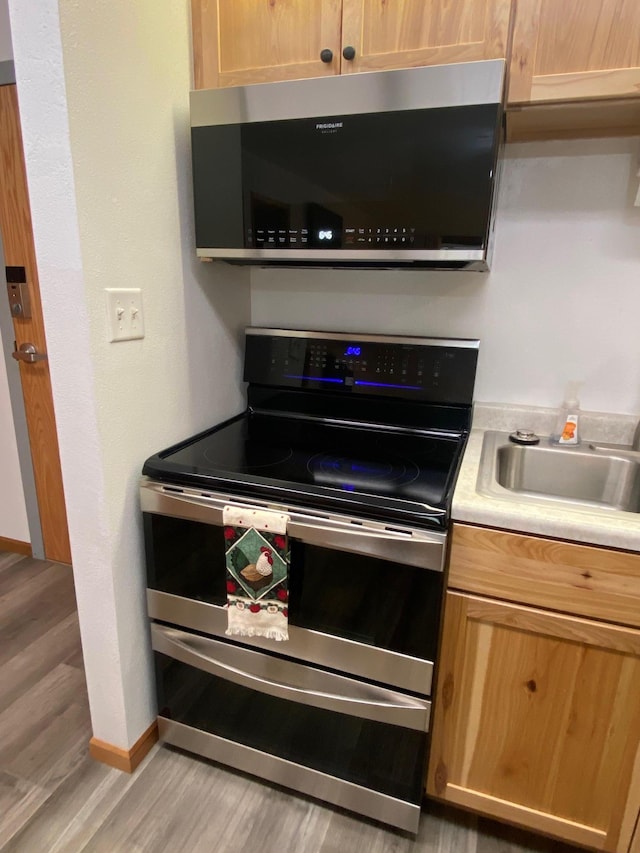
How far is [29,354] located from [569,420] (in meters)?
2.08

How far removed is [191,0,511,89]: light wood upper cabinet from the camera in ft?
3.61

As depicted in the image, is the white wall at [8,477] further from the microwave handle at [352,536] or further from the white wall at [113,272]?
the microwave handle at [352,536]

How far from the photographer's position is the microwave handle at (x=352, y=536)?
3.45 ft

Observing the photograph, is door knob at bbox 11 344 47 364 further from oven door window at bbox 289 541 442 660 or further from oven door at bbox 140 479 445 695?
oven door window at bbox 289 541 442 660

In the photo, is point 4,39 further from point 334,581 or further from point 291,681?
point 291,681

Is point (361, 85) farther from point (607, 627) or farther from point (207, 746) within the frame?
point (207, 746)

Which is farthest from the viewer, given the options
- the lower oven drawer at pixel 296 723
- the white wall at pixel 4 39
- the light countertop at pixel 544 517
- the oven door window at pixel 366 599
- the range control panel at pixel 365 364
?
the white wall at pixel 4 39

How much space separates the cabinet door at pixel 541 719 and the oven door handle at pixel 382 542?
0.15 meters

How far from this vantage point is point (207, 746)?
1442mm

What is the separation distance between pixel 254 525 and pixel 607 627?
2.48 feet

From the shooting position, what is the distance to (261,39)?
1237 millimetres

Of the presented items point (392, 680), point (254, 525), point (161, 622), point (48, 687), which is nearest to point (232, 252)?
point (254, 525)

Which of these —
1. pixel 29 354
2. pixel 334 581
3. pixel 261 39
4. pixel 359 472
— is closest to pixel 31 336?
pixel 29 354

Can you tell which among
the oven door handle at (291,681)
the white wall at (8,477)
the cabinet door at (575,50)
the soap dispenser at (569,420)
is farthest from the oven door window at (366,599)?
the white wall at (8,477)
